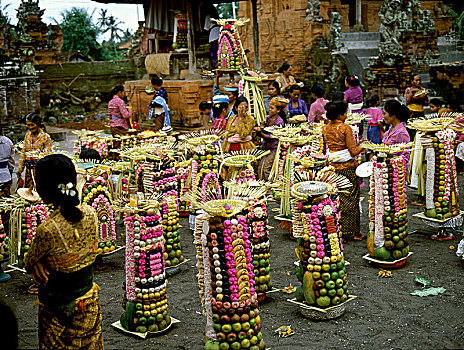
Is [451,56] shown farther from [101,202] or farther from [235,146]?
[101,202]

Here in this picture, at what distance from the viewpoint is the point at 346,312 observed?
4.83 metres

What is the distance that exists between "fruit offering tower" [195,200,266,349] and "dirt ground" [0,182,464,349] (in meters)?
0.49

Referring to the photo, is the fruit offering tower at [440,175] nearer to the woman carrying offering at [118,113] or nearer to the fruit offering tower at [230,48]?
the fruit offering tower at [230,48]

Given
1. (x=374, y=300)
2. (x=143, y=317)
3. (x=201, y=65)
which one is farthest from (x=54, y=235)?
(x=201, y=65)

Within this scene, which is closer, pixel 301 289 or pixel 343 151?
pixel 301 289

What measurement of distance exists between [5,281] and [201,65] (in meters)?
9.58

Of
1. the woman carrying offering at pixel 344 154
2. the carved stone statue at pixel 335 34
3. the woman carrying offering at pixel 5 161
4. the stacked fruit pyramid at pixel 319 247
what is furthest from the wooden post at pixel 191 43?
the stacked fruit pyramid at pixel 319 247

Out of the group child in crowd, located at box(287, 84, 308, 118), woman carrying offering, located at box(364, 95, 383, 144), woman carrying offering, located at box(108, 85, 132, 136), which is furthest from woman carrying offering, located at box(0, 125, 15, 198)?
woman carrying offering, located at box(364, 95, 383, 144)

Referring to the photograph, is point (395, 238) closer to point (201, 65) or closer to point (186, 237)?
point (186, 237)

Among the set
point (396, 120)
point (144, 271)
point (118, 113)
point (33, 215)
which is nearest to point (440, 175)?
point (396, 120)

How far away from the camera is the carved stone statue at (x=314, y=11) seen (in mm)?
16281

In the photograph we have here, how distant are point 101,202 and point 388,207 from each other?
3.22 metres

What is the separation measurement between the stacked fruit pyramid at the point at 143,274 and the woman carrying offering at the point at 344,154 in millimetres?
2713

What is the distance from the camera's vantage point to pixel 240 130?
273 inches
